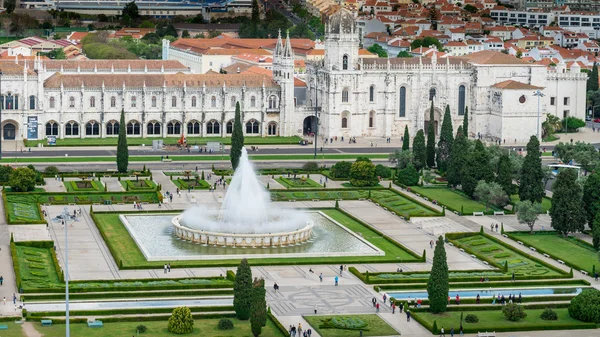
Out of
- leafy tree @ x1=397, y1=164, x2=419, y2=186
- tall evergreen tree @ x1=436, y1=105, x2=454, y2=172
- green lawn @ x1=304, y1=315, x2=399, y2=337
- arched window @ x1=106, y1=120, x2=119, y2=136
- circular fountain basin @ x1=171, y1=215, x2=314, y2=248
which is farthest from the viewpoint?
arched window @ x1=106, y1=120, x2=119, y2=136

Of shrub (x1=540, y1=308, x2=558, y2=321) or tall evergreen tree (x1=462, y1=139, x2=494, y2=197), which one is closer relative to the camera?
shrub (x1=540, y1=308, x2=558, y2=321)

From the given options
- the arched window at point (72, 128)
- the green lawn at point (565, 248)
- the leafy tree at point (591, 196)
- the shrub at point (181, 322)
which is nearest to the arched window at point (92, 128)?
the arched window at point (72, 128)

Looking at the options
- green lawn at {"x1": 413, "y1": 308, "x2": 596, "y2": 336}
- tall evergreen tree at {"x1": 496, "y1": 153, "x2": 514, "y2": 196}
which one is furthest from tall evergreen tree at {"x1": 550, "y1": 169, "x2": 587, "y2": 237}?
green lawn at {"x1": 413, "y1": 308, "x2": 596, "y2": 336}

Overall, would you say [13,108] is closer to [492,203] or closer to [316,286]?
[492,203]

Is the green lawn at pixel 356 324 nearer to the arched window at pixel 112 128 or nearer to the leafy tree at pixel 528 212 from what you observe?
the leafy tree at pixel 528 212

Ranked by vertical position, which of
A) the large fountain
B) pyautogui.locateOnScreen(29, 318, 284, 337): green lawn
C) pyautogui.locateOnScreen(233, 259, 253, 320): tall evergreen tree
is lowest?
pyautogui.locateOnScreen(29, 318, 284, 337): green lawn

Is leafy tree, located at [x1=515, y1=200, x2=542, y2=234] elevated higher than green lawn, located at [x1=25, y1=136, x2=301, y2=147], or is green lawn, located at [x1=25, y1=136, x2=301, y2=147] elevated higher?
green lawn, located at [x1=25, y1=136, x2=301, y2=147]

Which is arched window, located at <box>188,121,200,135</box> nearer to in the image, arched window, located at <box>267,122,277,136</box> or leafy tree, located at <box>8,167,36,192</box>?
arched window, located at <box>267,122,277,136</box>
